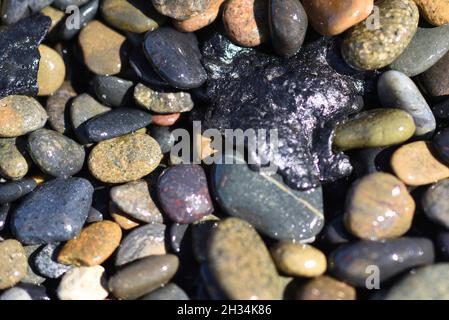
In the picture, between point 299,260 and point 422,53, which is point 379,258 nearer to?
point 299,260

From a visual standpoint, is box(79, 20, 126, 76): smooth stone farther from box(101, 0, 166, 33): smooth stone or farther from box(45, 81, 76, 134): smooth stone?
box(45, 81, 76, 134): smooth stone

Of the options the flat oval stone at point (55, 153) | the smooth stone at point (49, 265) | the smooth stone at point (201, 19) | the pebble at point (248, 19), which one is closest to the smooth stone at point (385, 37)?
the pebble at point (248, 19)

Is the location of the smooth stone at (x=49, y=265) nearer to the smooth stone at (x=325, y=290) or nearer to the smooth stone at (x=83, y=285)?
the smooth stone at (x=83, y=285)

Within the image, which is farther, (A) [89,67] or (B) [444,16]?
(A) [89,67]

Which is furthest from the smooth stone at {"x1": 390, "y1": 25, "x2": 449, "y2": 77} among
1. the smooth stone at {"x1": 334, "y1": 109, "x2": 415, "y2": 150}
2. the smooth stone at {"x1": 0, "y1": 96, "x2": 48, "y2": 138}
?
the smooth stone at {"x1": 0, "y1": 96, "x2": 48, "y2": 138}
